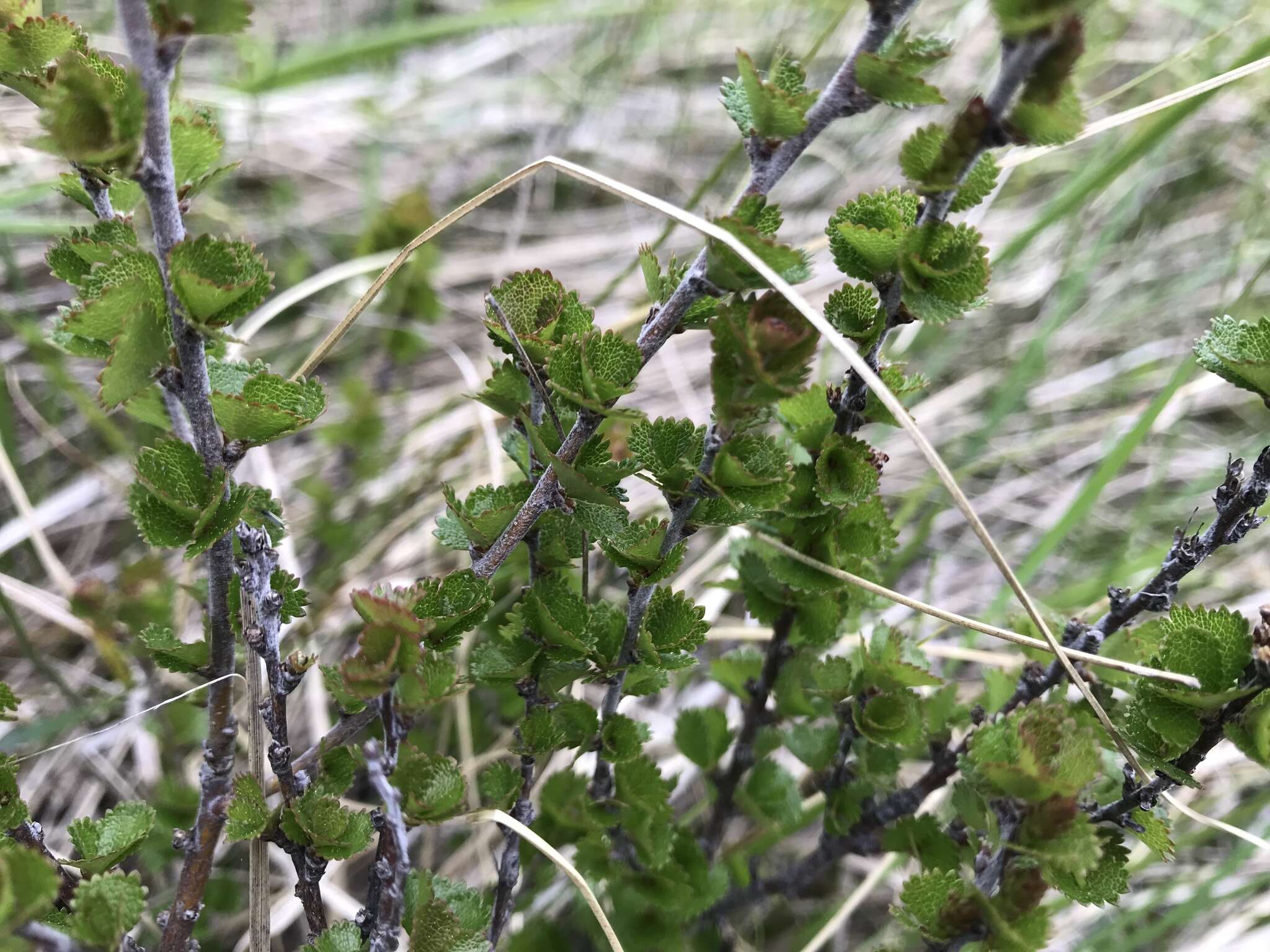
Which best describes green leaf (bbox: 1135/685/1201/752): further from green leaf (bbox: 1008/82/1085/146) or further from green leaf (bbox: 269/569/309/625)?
green leaf (bbox: 269/569/309/625)

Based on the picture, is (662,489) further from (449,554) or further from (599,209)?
(599,209)

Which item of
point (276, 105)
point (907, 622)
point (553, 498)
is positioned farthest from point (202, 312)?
point (276, 105)

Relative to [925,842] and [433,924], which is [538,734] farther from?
[925,842]

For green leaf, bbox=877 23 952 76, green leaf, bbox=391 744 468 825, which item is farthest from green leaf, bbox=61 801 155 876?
green leaf, bbox=877 23 952 76

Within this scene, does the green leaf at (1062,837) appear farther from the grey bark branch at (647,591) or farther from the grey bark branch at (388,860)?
the grey bark branch at (388,860)

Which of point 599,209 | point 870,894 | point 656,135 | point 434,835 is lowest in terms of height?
point 870,894

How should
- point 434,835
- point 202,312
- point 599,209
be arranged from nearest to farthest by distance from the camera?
point 202,312, point 434,835, point 599,209

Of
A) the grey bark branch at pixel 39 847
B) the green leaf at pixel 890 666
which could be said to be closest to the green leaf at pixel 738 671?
the green leaf at pixel 890 666

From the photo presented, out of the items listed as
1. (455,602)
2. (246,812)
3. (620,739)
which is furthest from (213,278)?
(620,739)
